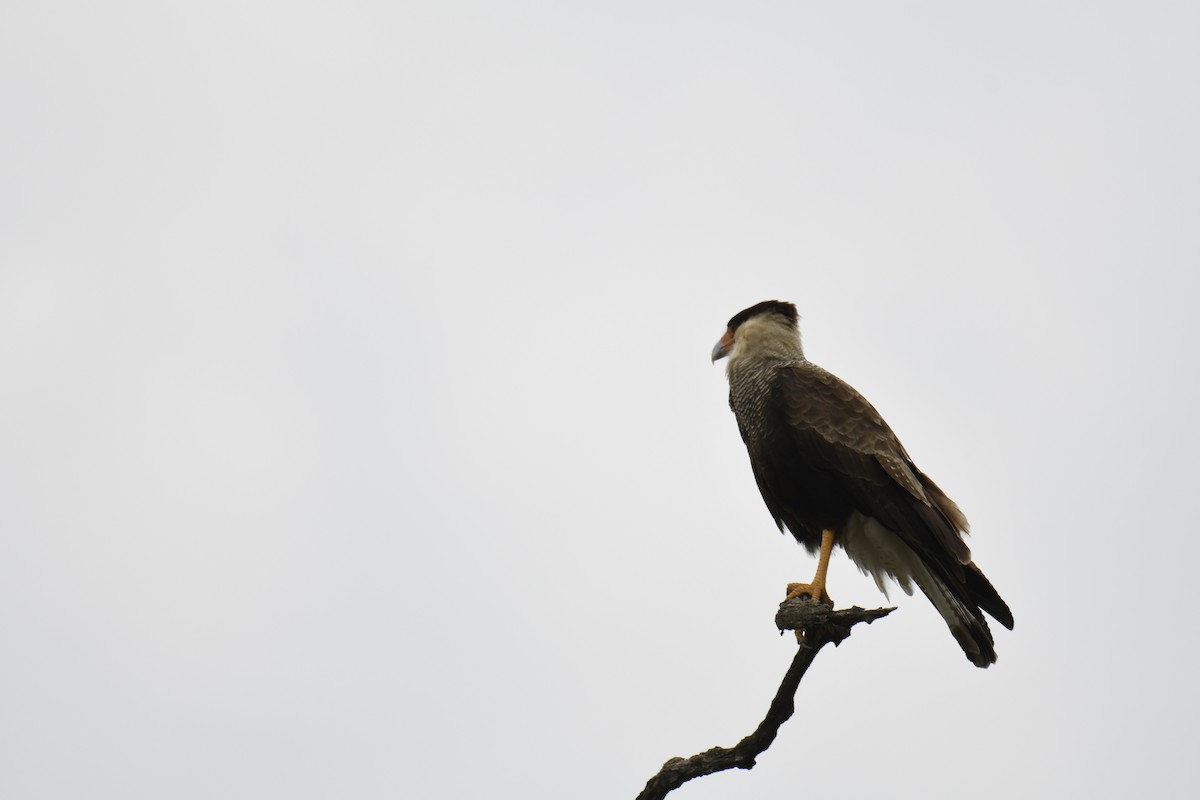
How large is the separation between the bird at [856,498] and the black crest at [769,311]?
758 millimetres

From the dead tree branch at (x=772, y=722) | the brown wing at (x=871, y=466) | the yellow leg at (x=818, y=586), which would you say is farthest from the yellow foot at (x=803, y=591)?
the dead tree branch at (x=772, y=722)

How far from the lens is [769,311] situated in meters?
7.84

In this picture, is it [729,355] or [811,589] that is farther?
[729,355]

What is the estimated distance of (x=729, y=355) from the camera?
7.77 metres

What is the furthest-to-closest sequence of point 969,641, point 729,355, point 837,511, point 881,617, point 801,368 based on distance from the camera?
point 729,355
point 801,368
point 837,511
point 969,641
point 881,617

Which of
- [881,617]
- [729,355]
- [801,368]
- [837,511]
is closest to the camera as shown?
[881,617]

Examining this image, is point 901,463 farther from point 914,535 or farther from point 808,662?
point 808,662

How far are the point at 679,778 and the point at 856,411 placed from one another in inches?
95.9

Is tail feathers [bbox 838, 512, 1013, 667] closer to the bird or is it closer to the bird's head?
the bird

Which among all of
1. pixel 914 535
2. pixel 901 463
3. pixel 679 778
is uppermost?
pixel 901 463

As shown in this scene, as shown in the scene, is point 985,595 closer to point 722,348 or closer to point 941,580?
point 941,580

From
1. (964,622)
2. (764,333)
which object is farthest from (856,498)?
(764,333)

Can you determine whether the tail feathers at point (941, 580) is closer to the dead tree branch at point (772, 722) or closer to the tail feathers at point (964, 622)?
the tail feathers at point (964, 622)

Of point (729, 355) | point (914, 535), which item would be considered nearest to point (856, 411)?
point (914, 535)
